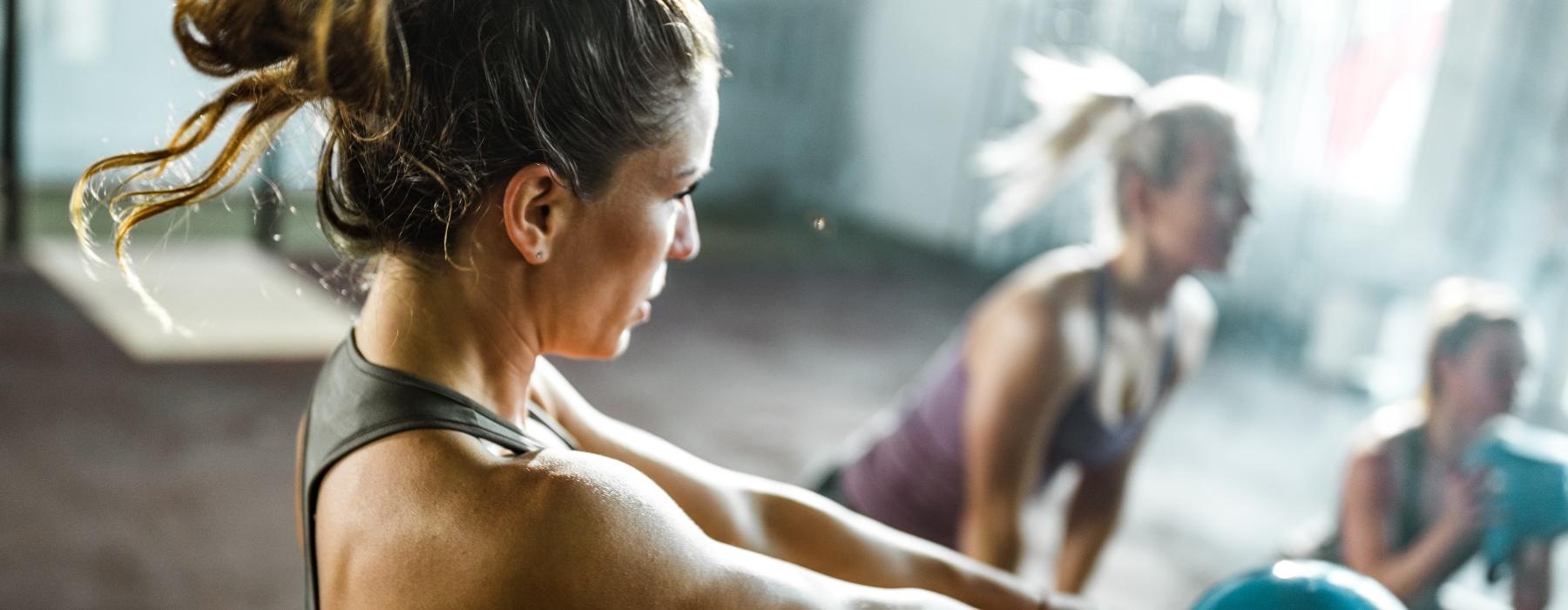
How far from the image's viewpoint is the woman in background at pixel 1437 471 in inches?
67.7

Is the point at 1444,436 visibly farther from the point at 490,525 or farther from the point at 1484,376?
the point at 490,525

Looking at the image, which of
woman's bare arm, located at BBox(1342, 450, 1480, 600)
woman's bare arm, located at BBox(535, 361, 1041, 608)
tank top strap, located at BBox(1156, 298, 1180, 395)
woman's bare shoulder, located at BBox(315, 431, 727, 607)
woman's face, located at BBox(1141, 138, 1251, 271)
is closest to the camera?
woman's bare shoulder, located at BBox(315, 431, 727, 607)

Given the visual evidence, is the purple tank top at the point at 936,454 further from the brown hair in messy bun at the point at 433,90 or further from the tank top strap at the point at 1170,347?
the brown hair in messy bun at the point at 433,90

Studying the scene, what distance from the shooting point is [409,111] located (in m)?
0.82

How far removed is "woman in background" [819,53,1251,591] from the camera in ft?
6.14

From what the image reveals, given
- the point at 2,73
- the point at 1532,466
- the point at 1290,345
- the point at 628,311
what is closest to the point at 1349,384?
the point at 1290,345

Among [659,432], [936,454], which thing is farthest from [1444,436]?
[659,432]

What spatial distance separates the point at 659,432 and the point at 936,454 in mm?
1779

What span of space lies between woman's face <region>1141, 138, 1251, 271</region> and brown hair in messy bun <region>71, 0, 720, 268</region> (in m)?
1.25

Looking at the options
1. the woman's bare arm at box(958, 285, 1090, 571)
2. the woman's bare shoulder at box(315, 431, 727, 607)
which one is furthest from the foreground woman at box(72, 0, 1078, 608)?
the woman's bare arm at box(958, 285, 1090, 571)

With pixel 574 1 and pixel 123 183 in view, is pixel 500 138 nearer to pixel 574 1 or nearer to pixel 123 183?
pixel 574 1

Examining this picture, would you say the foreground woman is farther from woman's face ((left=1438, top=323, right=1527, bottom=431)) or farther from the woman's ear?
woman's face ((left=1438, top=323, right=1527, bottom=431))

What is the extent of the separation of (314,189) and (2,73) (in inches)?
176

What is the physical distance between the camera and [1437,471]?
5.82 ft
